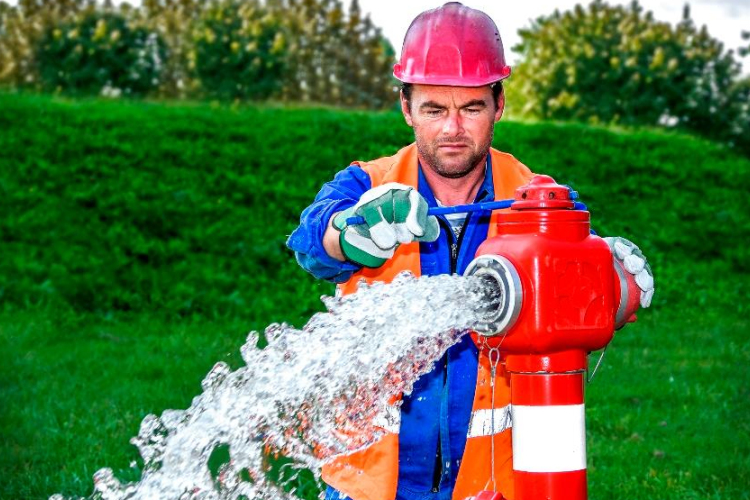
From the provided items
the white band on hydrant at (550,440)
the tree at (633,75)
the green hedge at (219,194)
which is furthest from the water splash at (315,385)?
the tree at (633,75)

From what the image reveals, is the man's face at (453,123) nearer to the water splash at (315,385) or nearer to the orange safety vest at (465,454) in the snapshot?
the orange safety vest at (465,454)

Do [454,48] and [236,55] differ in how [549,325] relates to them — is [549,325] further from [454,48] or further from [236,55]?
[236,55]

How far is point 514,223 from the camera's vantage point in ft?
5.28

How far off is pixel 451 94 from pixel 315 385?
739 millimetres

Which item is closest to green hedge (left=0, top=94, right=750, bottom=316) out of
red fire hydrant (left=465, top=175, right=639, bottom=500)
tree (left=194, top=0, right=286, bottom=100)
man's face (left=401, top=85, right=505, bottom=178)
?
tree (left=194, top=0, right=286, bottom=100)

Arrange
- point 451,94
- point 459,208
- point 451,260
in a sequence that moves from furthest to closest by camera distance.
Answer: point 451,260, point 451,94, point 459,208

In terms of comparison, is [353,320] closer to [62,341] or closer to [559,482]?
[559,482]

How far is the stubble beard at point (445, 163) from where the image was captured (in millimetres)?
2230

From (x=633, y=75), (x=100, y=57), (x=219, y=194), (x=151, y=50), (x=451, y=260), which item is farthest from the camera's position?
(x=633, y=75)

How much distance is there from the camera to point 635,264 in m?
1.74

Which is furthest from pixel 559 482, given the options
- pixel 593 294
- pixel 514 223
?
pixel 514 223

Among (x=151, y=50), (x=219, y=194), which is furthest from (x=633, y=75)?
(x=219, y=194)

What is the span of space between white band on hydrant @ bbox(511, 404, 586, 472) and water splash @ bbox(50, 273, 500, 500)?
17 cm

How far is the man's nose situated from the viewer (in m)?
2.18
